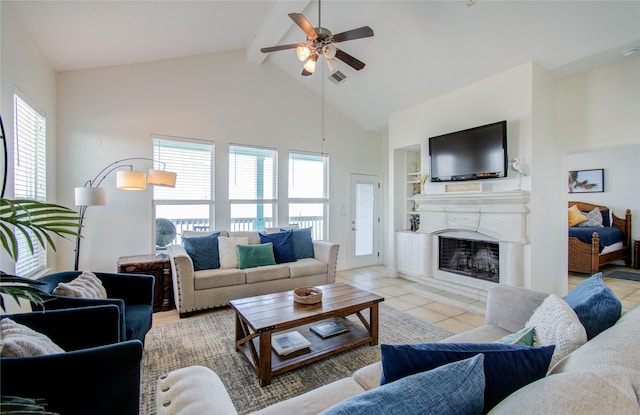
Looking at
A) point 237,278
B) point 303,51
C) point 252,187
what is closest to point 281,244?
point 237,278

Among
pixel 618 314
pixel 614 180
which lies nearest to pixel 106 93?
pixel 618 314

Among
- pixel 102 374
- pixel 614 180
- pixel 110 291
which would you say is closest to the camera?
pixel 102 374

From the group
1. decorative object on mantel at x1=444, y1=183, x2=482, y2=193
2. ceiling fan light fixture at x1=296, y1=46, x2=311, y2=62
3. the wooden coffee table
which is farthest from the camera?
decorative object on mantel at x1=444, y1=183, x2=482, y2=193

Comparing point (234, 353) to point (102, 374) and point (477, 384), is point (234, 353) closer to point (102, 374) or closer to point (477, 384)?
point (102, 374)

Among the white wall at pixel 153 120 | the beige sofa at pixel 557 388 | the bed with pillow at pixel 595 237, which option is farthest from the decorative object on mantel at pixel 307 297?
the bed with pillow at pixel 595 237

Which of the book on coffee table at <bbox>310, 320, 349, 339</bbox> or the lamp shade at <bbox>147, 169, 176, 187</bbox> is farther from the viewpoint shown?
the lamp shade at <bbox>147, 169, 176, 187</bbox>

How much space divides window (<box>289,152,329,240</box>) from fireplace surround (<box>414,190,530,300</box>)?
1842mm

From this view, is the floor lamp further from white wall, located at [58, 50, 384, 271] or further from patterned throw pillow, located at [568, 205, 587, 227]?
patterned throw pillow, located at [568, 205, 587, 227]

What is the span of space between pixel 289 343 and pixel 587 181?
751 centimetres

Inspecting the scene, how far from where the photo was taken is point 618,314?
1302 millimetres

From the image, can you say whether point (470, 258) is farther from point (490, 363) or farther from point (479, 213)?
point (490, 363)

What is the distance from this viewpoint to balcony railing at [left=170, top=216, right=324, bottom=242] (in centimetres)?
434

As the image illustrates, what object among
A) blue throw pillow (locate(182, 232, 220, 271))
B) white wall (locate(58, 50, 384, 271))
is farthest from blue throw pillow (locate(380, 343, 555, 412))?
white wall (locate(58, 50, 384, 271))

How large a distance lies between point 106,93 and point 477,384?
4810 millimetres
